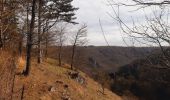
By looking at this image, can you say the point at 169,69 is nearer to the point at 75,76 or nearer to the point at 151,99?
the point at 75,76

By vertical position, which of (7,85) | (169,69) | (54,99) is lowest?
(54,99)

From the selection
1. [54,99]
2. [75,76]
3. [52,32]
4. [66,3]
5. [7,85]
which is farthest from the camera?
[66,3]

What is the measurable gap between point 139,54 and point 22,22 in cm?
2334

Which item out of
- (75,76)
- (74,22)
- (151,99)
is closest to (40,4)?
(75,76)

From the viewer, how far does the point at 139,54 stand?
6.05m

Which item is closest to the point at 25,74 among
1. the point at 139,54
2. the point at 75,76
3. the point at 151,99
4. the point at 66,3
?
the point at 75,76

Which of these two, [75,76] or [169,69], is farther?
[75,76]

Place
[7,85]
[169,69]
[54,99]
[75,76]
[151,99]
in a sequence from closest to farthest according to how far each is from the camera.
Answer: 1. [169,69]
2. [7,85]
3. [54,99]
4. [75,76]
5. [151,99]

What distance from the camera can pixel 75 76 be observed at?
40.3 m

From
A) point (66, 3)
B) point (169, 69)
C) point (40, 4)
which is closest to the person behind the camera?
point (169, 69)

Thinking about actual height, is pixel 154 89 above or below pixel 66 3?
below

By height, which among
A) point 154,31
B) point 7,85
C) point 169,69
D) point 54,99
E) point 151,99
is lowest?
point 151,99

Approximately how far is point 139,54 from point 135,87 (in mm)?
86619

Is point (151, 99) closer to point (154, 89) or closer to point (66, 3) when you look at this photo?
point (154, 89)
